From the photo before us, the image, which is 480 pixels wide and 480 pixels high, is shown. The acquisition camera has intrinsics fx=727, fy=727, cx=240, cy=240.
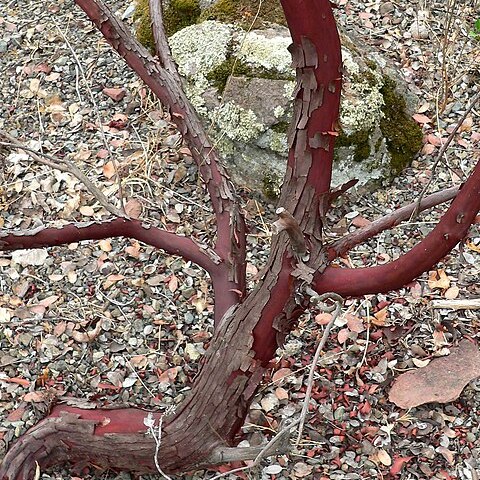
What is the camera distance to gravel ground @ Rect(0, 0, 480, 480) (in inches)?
69.5

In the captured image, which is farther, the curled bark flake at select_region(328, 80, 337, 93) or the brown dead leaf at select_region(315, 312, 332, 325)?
the brown dead leaf at select_region(315, 312, 332, 325)

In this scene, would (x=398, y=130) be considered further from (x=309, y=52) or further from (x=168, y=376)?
(x=309, y=52)

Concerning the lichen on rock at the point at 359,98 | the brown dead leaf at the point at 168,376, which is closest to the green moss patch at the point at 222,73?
the lichen on rock at the point at 359,98

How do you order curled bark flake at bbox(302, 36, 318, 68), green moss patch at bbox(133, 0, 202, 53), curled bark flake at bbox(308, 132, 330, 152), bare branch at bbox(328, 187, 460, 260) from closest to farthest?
1. curled bark flake at bbox(302, 36, 318, 68)
2. curled bark flake at bbox(308, 132, 330, 152)
3. bare branch at bbox(328, 187, 460, 260)
4. green moss patch at bbox(133, 0, 202, 53)

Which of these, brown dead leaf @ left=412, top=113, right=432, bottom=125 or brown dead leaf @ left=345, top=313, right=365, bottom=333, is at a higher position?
brown dead leaf @ left=412, top=113, right=432, bottom=125

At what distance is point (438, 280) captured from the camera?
6.73 feet

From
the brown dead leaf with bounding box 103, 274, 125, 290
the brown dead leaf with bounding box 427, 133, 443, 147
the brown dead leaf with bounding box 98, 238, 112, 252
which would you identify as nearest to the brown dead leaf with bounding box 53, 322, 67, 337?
the brown dead leaf with bounding box 103, 274, 125, 290

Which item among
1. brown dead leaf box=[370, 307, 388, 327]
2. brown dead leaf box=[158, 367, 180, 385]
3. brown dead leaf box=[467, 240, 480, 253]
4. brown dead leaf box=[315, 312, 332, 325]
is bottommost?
brown dead leaf box=[158, 367, 180, 385]

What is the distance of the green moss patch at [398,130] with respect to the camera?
231cm

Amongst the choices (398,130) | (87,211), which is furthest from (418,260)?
(87,211)

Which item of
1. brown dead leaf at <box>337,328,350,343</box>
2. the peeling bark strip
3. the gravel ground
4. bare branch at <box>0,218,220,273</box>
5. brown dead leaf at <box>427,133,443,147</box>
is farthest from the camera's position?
brown dead leaf at <box>427,133,443,147</box>

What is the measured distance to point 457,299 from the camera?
200 centimetres

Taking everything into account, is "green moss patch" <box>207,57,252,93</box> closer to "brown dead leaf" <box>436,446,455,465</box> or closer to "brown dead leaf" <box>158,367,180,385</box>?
"brown dead leaf" <box>158,367,180,385</box>

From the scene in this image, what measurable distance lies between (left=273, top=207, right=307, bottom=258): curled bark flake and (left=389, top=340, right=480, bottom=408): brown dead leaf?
629 mm
